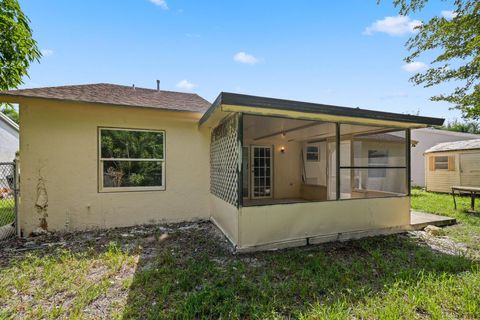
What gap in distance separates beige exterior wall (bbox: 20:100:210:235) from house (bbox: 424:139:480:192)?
41.6 ft

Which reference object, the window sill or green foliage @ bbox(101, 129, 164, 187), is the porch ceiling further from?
the window sill

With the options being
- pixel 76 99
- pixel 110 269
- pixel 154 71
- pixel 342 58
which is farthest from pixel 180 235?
pixel 342 58

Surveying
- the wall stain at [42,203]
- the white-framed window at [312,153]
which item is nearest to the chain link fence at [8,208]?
the wall stain at [42,203]

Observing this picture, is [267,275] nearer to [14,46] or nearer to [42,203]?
[42,203]

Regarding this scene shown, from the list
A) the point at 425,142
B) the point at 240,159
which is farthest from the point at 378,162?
the point at 425,142

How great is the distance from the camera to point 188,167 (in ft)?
19.7

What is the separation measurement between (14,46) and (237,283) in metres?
7.98

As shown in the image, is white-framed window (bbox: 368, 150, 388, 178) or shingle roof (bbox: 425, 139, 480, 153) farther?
shingle roof (bbox: 425, 139, 480, 153)

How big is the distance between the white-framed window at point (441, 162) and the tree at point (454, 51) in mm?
4384

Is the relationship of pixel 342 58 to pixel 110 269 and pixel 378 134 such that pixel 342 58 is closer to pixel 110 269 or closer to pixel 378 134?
pixel 378 134

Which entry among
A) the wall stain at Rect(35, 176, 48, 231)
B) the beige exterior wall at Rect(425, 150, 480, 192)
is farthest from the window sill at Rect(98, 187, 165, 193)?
the beige exterior wall at Rect(425, 150, 480, 192)

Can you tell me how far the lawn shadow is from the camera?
242 cm

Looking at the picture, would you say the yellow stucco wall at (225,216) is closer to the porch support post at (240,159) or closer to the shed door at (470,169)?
the porch support post at (240,159)

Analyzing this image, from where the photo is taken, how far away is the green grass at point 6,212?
5.37 metres
